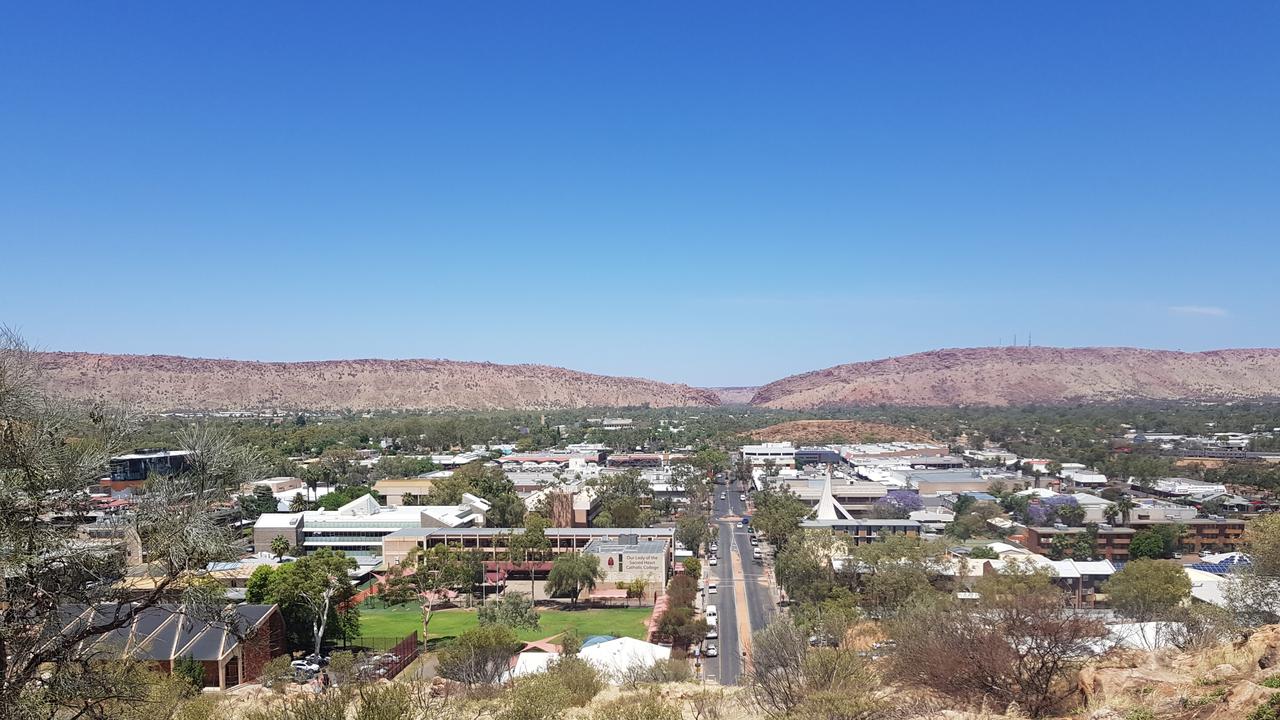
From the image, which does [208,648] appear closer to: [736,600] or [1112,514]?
[736,600]

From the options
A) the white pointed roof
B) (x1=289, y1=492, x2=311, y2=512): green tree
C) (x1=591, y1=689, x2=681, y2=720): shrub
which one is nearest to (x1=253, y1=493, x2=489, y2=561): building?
(x1=289, y1=492, x2=311, y2=512): green tree

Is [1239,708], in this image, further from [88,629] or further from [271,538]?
[271,538]

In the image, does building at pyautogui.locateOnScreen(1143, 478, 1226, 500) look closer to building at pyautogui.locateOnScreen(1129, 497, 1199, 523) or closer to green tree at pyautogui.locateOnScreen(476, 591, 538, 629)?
building at pyautogui.locateOnScreen(1129, 497, 1199, 523)

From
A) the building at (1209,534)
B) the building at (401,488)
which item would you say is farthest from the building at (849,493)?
the building at (401,488)

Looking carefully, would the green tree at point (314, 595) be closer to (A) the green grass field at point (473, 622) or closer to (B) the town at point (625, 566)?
(B) the town at point (625, 566)

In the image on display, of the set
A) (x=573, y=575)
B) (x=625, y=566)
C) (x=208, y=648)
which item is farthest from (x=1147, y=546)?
(x=208, y=648)
